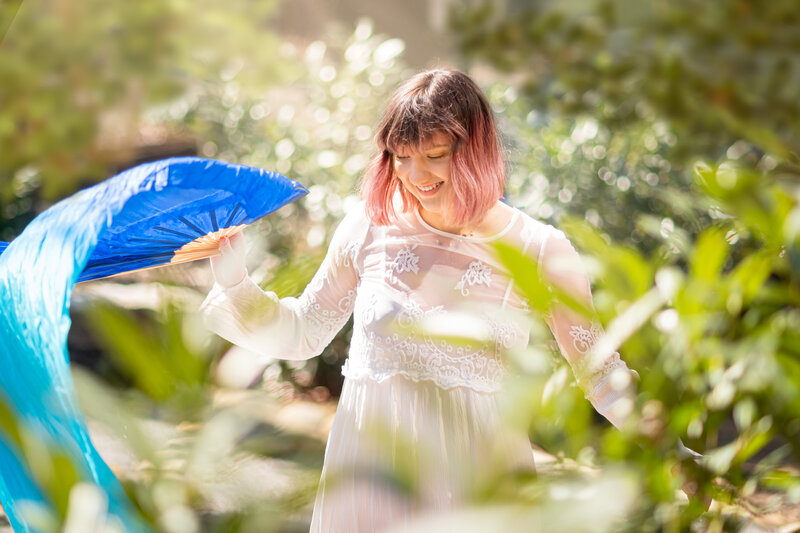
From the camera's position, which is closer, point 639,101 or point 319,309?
point 319,309

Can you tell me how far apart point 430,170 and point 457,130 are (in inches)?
3.3

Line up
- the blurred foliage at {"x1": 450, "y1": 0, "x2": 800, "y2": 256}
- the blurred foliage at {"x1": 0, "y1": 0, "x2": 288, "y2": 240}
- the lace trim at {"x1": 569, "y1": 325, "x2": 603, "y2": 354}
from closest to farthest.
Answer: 1. the lace trim at {"x1": 569, "y1": 325, "x2": 603, "y2": 354}
2. the blurred foliage at {"x1": 450, "y1": 0, "x2": 800, "y2": 256}
3. the blurred foliage at {"x1": 0, "y1": 0, "x2": 288, "y2": 240}

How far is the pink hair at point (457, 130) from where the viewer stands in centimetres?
143

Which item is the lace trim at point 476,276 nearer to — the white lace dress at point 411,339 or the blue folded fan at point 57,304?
the white lace dress at point 411,339

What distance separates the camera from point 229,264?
1.52m

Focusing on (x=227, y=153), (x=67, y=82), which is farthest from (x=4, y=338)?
(x=67, y=82)

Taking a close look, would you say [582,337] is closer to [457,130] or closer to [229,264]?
[457,130]

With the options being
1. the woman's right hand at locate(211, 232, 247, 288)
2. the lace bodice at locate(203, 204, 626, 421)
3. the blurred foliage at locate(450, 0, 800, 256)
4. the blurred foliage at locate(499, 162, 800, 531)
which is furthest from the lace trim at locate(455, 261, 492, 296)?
the blurred foliage at locate(450, 0, 800, 256)

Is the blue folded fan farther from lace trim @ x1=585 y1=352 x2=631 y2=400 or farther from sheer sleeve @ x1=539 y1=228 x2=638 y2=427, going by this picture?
lace trim @ x1=585 y1=352 x2=631 y2=400

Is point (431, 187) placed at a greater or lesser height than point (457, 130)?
lesser

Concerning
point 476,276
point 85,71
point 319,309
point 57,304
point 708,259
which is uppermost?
point 85,71

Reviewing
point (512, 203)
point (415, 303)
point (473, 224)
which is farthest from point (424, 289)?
point (512, 203)

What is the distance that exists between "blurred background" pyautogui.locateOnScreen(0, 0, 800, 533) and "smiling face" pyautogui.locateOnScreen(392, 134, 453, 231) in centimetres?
35

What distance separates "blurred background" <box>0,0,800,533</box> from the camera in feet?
1.72
